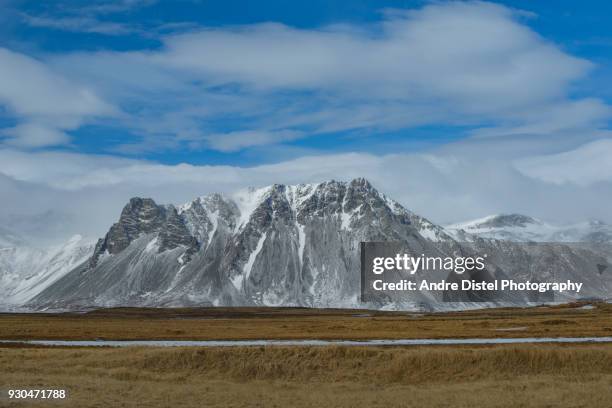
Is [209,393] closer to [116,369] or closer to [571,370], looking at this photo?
[116,369]

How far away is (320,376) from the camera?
53.3 meters

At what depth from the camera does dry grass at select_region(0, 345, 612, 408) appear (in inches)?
1734

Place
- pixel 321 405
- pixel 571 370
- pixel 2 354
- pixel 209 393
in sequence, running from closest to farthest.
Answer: pixel 321 405, pixel 209 393, pixel 571 370, pixel 2 354

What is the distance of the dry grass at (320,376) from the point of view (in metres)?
44.0

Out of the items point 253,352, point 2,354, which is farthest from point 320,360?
point 2,354

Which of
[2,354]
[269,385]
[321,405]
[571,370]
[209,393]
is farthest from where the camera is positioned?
[2,354]

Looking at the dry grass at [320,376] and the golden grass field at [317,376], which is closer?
the golden grass field at [317,376]

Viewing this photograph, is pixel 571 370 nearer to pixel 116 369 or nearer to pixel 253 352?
pixel 253 352

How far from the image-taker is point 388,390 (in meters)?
48.7

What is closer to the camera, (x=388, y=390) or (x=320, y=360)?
(x=388, y=390)

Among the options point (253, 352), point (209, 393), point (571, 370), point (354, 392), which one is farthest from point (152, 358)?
point (571, 370)

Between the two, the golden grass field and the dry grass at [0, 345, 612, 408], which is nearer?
the golden grass field

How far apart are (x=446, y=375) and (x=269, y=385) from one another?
12.9 metres

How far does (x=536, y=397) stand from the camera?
147 ft
